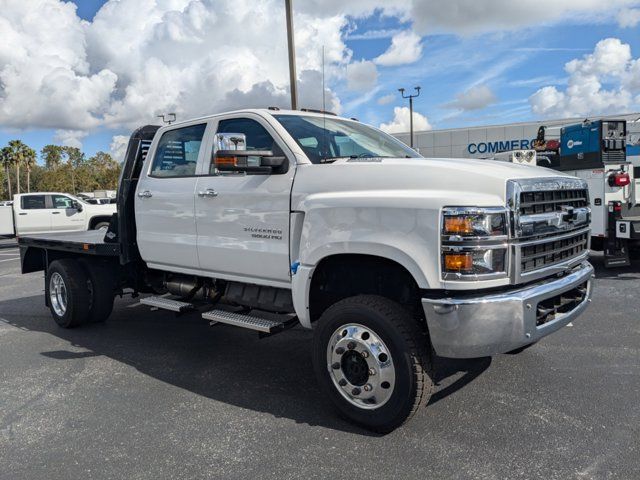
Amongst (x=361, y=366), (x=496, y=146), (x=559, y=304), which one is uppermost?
(x=496, y=146)

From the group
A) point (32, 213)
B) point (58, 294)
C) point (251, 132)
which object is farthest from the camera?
point (32, 213)

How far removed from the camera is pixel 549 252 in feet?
11.3

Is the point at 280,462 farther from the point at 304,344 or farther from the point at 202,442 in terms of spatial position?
the point at 304,344

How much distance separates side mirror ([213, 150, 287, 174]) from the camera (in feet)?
12.2

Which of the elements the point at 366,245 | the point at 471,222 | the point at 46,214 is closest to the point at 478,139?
the point at 46,214

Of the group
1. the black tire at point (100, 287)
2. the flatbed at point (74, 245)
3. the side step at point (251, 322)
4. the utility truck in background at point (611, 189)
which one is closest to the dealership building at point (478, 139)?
the utility truck in background at point (611, 189)

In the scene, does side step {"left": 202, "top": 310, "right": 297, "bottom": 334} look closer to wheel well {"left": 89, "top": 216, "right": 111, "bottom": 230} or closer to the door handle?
the door handle

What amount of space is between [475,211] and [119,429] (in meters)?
2.69

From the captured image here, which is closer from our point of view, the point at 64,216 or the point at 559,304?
the point at 559,304

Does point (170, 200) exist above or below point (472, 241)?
above

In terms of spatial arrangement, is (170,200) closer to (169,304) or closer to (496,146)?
(169,304)

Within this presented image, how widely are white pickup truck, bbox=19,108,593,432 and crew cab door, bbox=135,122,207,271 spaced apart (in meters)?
0.02

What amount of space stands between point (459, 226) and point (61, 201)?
720 inches

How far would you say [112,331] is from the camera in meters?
6.22
